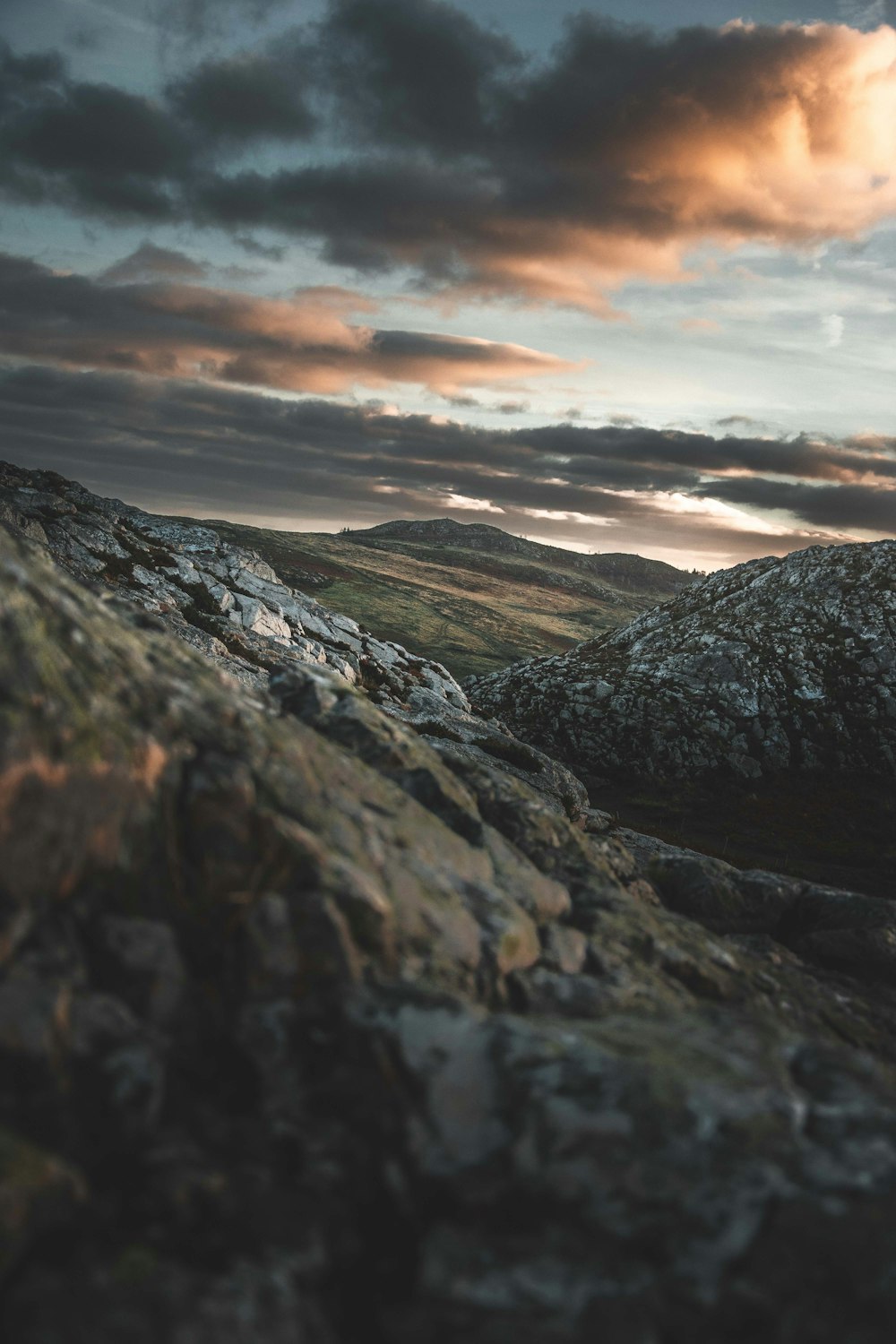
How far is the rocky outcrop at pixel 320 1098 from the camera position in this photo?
5.96 m

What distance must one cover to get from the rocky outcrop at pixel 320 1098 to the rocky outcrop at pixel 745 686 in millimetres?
42109

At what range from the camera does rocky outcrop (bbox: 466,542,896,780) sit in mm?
48812

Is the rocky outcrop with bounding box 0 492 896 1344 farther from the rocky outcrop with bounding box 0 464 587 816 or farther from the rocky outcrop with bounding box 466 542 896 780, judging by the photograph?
the rocky outcrop with bounding box 466 542 896 780

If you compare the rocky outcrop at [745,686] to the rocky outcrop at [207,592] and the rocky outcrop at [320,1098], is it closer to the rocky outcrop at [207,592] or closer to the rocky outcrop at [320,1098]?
Answer: the rocky outcrop at [207,592]

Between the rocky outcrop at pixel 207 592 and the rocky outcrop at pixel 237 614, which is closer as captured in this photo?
the rocky outcrop at pixel 237 614

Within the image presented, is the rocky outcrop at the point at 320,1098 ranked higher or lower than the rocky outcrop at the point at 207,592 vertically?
lower

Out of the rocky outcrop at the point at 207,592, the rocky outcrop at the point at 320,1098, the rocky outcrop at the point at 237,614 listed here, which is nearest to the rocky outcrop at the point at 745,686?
the rocky outcrop at the point at 237,614

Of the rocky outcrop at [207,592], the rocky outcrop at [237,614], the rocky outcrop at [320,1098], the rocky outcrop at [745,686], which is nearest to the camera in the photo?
the rocky outcrop at [320,1098]

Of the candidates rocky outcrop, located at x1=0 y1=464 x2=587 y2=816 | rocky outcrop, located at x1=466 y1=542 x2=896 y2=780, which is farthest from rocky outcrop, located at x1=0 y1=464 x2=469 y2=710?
rocky outcrop, located at x1=466 y1=542 x2=896 y2=780

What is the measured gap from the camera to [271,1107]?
7.14 metres

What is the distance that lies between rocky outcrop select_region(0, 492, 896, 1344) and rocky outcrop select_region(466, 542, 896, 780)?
1658 inches

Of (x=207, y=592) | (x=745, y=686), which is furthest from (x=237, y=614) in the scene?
(x=745, y=686)

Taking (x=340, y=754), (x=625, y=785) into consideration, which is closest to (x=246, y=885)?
(x=340, y=754)

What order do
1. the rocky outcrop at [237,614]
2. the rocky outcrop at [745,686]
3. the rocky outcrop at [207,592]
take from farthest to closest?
the rocky outcrop at [745,686], the rocky outcrop at [207,592], the rocky outcrop at [237,614]
